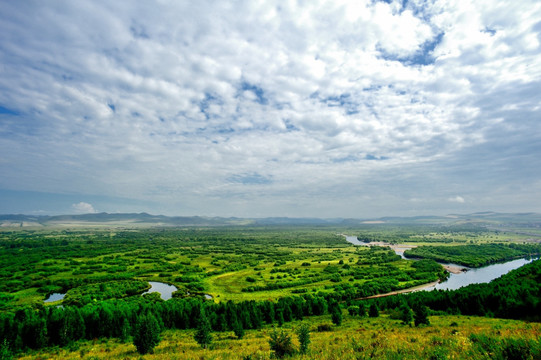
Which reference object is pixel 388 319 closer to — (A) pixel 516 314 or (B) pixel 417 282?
(A) pixel 516 314

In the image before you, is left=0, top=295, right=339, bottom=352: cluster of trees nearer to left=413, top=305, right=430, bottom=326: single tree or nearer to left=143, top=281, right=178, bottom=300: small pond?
left=413, top=305, right=430, bottom=326: single tree

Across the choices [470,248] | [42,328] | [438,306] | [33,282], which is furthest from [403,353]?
[470,248]

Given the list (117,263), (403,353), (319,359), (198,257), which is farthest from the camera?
(198,257)

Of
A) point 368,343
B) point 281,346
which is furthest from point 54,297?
point 368,343

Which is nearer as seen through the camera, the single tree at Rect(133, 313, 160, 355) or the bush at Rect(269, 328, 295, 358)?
the bush at Rect(269, 328, 295, 358)

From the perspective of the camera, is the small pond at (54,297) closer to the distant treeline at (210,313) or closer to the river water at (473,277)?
the distant treeline at (210,313)

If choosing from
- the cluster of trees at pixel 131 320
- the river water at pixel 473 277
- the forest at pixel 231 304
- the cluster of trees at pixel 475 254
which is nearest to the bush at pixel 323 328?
the forest at pixel 231 304

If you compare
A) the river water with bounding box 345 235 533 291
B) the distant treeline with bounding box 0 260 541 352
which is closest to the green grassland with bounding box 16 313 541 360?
the distant treeline with bounding box 0 260 541 352

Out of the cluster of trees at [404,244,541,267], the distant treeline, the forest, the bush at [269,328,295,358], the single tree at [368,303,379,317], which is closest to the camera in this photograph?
the bush at [269,328,295,358]
